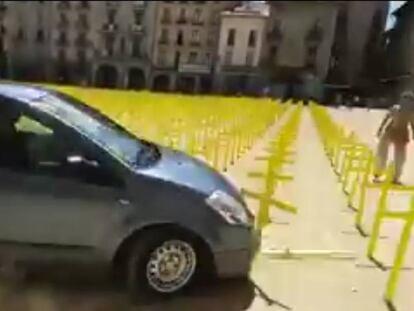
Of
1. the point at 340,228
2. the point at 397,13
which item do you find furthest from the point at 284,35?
the point at 340,228

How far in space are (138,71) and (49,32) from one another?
27.8ft

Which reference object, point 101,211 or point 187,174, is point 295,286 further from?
point 101,211

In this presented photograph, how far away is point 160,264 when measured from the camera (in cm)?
401

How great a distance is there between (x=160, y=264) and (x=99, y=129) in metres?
1.09

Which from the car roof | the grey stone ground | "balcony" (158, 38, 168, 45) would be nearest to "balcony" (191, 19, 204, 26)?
"balcony" (158, 38, 168, 45)

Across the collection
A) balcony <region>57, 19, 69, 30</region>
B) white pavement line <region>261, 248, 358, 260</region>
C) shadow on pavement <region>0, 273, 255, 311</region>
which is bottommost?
shadow on pavement <region>0, 273, 255, 311</region>

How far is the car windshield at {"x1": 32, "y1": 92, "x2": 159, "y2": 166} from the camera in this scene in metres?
4.12

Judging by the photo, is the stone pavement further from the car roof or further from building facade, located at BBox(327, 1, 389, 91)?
the car roof

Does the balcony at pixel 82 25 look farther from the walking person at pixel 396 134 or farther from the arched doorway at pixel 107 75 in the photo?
the walking person at pixel 396 134

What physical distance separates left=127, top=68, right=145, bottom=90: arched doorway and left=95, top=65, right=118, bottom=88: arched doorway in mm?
1349

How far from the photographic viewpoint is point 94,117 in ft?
15.3

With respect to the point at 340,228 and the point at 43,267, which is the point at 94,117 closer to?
the point at 43,267

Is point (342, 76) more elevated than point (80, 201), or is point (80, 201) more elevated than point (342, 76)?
point (342, 76)

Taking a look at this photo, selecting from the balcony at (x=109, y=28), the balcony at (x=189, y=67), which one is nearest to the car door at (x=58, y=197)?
the balcony at (x=189, y=67)
